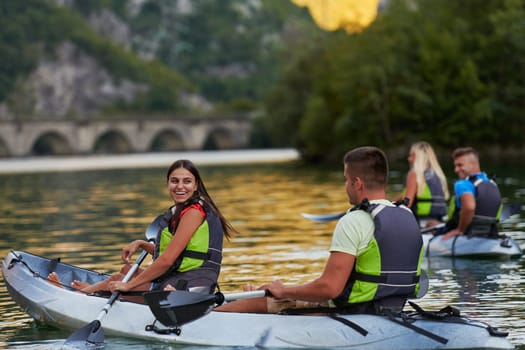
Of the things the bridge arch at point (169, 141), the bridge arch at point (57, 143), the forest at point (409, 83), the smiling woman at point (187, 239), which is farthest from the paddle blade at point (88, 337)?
the bridge arch at point (169, 141)

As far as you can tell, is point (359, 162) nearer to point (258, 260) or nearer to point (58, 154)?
point (258, 260)

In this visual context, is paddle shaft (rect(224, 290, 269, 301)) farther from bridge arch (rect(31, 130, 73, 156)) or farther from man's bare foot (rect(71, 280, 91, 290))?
bridge arch (rect(31, 130, 73, 156))

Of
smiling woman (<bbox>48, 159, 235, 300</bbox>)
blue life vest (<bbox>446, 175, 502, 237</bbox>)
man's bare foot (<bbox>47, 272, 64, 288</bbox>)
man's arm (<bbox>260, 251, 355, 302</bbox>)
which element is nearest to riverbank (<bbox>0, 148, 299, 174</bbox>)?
blue life vest (<bbox>446, 175, 502, 237</bbox>)

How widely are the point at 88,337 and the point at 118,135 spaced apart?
379 ft

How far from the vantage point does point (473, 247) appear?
16.4m

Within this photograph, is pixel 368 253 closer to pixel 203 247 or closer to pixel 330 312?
pixel 330 312

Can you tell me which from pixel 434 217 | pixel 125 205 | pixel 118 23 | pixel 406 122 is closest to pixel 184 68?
pixel 118 23

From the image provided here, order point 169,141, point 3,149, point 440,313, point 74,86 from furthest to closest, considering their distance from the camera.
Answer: point 74,86 → point 169,141 → point 3,149 → point 440,313

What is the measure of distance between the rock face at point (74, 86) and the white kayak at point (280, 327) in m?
146

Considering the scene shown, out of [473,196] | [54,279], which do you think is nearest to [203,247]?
[54,279]

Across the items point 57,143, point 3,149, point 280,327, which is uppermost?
point 280,327

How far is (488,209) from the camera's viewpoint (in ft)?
53.1

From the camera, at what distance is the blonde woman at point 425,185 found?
17.5 metres

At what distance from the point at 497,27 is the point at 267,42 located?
128233 millimetres
